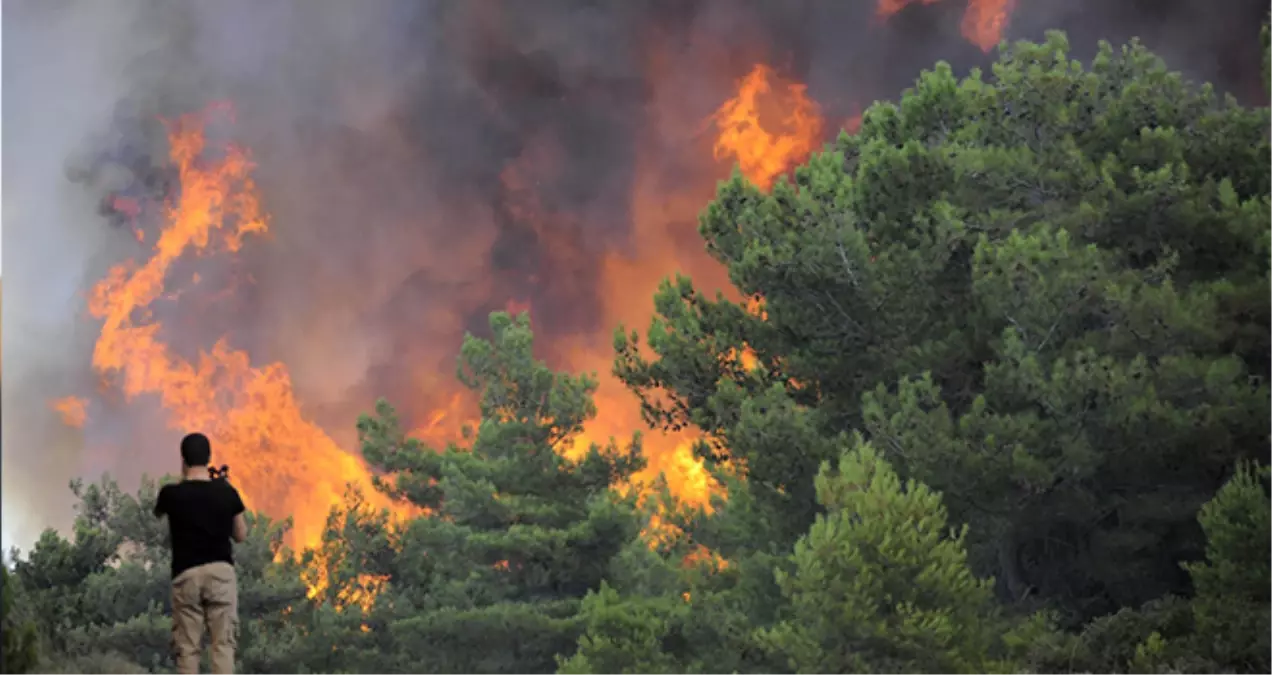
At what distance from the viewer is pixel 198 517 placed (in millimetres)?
8352

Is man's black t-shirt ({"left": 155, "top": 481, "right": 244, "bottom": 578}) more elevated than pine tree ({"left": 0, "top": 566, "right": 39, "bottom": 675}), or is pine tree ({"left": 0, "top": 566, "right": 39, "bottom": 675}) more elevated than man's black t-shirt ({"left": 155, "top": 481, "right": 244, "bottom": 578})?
man's black t-shirt ({"left": 155, "top": 481, "right": 244, "bottom": 578})

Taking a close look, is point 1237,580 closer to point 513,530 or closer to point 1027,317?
point 1027,317

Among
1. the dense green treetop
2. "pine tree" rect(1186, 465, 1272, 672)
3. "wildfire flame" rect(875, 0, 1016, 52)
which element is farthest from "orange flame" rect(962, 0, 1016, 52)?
"pine tree" rect(1186, 465, 1272, 672)

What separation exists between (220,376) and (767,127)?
25644 mm

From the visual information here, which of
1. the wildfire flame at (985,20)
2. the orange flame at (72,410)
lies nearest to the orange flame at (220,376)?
the orange flame at (72,410)

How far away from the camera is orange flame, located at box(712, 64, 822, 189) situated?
47906 millimetres

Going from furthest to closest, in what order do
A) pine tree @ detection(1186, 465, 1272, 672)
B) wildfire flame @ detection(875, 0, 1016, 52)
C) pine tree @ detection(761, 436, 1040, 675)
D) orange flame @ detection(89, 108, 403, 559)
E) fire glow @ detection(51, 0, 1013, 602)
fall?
1. fire glow @ detection(51, 0, 1013, 602)
2. orange flame @ detection(89, 108, 403, 559)
3. wildfire flame @ detection(875, 0, 1016, 52)
4. pine tree @ detection(761, 436, 1040, 675)
5. pine tree @ detection(1186, 465, 1272, 672)

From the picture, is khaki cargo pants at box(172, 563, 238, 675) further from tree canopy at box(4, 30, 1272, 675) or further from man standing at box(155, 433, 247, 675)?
tree canopy at box(4, 30, 1272, 675)

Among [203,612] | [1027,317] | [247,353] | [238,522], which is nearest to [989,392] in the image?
[1027,317]

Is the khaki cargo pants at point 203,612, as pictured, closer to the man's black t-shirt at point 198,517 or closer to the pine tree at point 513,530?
the man's black t-shirt at point 198,517

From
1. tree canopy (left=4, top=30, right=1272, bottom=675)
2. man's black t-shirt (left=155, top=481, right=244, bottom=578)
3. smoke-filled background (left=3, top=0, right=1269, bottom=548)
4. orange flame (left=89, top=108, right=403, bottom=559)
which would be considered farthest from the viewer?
orange flame (left=89, top=108, right=403, bottom=559)

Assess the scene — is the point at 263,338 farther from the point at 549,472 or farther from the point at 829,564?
the point at 829,564

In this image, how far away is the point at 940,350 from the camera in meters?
19.5

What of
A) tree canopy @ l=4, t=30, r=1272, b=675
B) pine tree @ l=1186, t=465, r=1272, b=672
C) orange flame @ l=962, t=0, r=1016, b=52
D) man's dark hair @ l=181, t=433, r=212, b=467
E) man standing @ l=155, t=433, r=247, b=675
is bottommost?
man standing @ l=155, t=433, r=247, b=675
